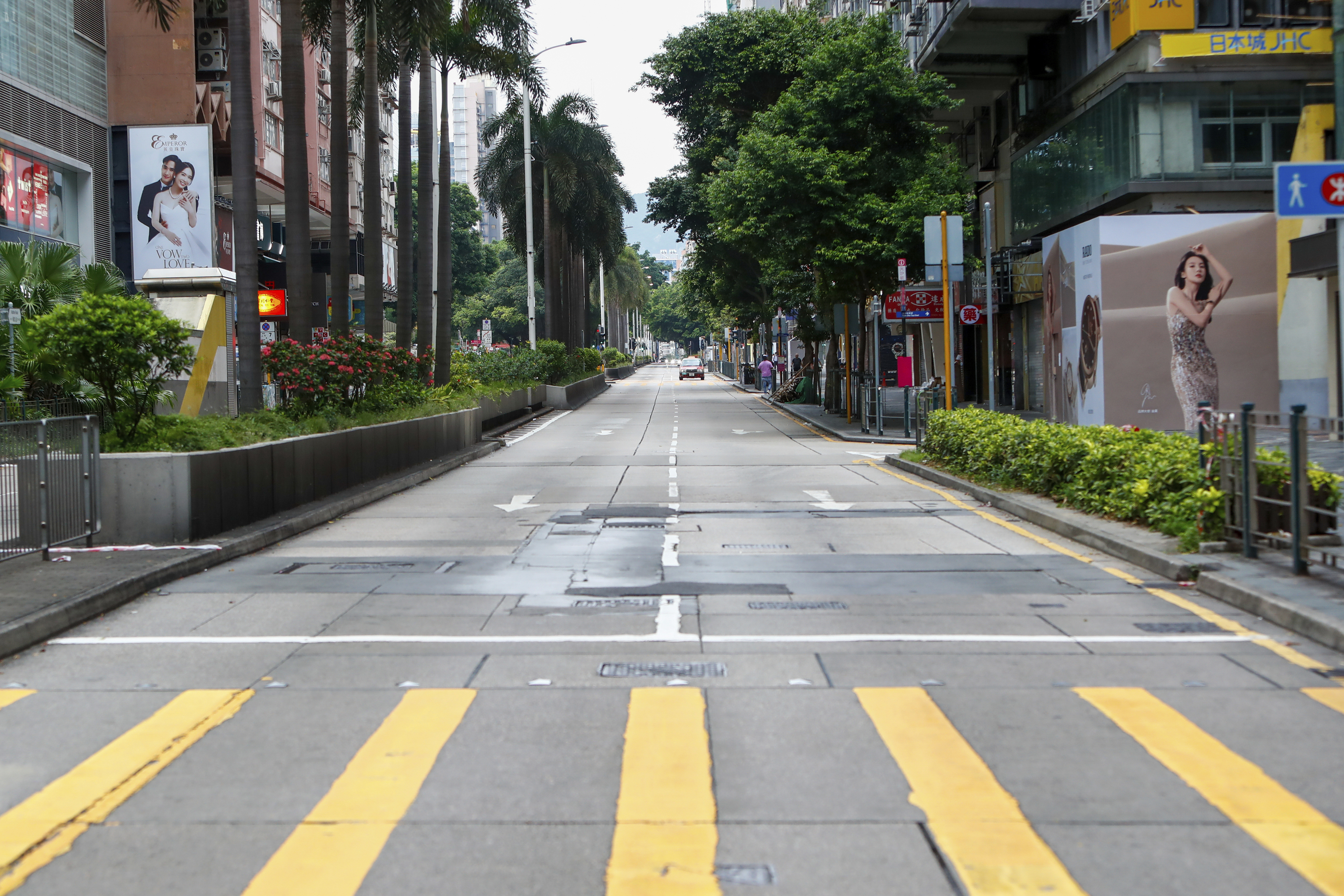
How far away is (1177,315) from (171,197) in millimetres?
27829

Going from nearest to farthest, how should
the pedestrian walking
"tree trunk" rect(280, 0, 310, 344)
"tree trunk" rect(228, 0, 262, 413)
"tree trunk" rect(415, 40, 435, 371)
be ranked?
"tree trunk" rect(228, 0, 262, 413)
"tree trunk" rect(280, 0, 310, 344)
"tree trunk" rect(415, 40, 435, 371)
the pedestrian walking

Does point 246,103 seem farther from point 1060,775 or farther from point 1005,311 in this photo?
point 1005,311

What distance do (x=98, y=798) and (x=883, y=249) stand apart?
30658mm

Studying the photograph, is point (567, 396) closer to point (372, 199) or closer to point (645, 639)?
point (372, 199)

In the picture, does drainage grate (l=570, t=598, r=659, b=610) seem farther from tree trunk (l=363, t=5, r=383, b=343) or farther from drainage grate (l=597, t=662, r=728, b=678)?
tree trunk (l=363, t=5, r=383, b=343)

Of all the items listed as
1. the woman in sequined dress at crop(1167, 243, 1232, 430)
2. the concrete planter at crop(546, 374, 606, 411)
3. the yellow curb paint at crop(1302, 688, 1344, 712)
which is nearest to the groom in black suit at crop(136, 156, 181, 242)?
the concrete planter at crop(546, 374, 606, 411)

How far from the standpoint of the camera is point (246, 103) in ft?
64.0

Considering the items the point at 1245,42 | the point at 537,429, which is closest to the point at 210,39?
the point at 537,429

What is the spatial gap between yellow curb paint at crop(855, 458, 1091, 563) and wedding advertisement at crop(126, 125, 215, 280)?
23187mm

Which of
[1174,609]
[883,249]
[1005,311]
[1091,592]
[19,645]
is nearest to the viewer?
[19,645]

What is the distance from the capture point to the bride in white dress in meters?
37.4

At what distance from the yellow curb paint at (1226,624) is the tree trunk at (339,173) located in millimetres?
16514

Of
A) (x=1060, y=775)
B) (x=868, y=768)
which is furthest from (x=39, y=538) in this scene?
Result: (x=1060, y=775)

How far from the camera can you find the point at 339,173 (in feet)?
81.3
